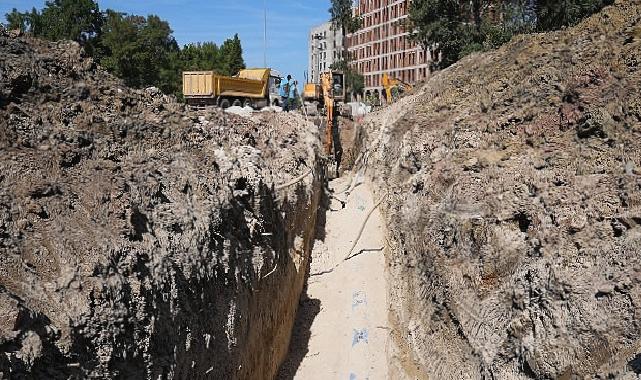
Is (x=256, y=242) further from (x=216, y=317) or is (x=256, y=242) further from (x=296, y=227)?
(x=296, y=227)

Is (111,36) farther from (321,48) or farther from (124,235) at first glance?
(321,48)

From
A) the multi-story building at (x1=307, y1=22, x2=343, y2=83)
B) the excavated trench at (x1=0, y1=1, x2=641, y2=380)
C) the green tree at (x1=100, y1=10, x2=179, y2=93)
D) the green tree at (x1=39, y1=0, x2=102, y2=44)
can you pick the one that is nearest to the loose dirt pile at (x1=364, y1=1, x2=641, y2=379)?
the excavated trench at (x1=0, y1=1, x2=641, y2=380)

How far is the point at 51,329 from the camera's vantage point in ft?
17.4

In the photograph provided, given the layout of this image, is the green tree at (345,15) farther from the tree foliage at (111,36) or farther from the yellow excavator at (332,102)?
the yellow excavator at (332,102)

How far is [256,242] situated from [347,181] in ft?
45.7

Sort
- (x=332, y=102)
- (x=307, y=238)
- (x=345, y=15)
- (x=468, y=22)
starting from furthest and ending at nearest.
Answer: (x=345, y=15) < (x=468, y=22) < (x=332, y=102) < (x=307, y=238)

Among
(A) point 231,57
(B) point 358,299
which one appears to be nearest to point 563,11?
(B) point 358,299

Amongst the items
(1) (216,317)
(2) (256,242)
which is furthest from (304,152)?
(1) (216,317)

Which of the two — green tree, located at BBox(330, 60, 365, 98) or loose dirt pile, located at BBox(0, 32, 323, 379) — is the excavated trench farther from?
green tree, located at BBox(330, 60, 365, 98)

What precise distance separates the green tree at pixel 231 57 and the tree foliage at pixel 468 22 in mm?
21151

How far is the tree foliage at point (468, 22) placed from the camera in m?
29.2

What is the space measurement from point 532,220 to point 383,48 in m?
67.6

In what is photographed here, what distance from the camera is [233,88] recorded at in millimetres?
31312

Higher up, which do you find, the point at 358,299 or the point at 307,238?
the point at 307,238
